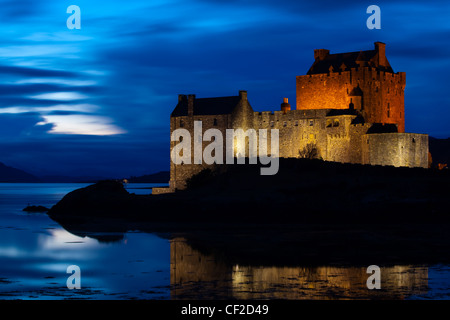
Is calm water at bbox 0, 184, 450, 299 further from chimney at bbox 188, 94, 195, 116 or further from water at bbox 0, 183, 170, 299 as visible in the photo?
chimney at bbox 188, 94, 195, 116

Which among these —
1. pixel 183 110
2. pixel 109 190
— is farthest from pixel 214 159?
pixel 109 190

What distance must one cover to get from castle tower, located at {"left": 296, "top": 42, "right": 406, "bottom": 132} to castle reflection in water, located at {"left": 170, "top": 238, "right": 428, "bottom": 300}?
107ft

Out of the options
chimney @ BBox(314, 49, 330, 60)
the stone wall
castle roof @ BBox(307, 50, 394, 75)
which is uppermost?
chimney @ BBox(314, 49, 330, 60)

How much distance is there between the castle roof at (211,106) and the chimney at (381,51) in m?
12.1

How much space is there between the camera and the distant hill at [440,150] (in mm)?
101688

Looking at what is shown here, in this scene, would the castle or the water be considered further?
the castle

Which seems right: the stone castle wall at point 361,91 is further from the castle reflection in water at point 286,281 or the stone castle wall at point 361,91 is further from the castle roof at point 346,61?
the castle reflection in water at point 286,281

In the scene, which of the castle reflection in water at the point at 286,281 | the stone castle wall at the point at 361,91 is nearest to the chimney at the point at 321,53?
the stone castle wall at the point at 361,91

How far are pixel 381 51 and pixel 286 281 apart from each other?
40328 mm

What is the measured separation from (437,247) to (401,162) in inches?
844

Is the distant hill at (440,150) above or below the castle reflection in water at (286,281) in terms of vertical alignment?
above

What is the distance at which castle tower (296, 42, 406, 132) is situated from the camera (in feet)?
182

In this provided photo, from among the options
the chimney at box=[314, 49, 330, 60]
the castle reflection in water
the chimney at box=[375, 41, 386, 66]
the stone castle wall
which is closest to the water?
the castle reflection in water
